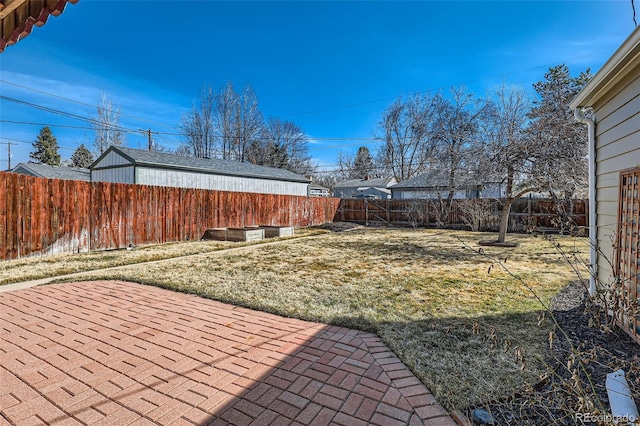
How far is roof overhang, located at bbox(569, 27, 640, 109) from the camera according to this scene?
7.95 feet

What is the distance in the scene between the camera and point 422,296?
423 centimetres

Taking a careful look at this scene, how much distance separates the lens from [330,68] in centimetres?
1878

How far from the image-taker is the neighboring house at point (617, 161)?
2.68 meters

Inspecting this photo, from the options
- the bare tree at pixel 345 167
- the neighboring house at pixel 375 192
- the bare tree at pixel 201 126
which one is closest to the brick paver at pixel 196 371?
the bare tree at pixel 201 126

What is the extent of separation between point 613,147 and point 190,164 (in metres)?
14.6

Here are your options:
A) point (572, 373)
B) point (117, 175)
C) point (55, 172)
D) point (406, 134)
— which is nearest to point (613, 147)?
point (572, 373)

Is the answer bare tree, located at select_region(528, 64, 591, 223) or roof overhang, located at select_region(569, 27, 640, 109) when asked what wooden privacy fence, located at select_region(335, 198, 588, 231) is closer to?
bare tree, located at select_region(528, 64, 591, 223)

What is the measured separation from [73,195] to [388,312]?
790 cm

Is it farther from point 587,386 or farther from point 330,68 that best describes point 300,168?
point 587,386

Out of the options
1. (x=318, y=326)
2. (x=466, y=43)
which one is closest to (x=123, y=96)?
(x=466, y=43)

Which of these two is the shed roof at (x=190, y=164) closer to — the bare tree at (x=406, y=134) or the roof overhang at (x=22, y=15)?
the bare tree at (x=406, y=134)

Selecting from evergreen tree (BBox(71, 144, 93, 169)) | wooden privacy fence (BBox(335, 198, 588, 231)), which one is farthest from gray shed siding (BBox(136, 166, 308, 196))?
evergreen tree (BBox(71, 144, 93, 169))

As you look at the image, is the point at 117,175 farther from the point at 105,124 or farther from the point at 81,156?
the point at 81,156

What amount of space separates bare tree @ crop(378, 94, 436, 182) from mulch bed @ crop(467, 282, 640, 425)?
2163 centimetres
